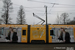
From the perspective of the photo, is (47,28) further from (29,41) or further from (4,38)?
(4,38)

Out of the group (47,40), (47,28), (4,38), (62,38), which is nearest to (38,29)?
(47,28)

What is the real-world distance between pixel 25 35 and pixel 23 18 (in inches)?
629

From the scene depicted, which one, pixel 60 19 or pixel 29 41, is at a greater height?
pixel 60 19

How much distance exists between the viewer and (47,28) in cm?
1188

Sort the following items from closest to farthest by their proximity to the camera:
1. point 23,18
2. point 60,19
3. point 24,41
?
point 24,41 → point 23,18 → point 60,19

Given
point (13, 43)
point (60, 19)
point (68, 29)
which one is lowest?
point (13, 43)

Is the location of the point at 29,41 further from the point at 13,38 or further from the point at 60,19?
the point at 60,19

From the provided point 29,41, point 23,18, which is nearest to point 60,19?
point 23,18

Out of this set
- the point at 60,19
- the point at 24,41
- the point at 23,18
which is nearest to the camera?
the point at 24,41

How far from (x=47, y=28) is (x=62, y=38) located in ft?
8.55

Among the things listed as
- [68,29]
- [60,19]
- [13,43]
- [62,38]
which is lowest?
[13,43]

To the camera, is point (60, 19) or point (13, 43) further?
point (60, 19)

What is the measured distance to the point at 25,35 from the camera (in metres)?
11.7

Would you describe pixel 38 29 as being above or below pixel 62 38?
above
